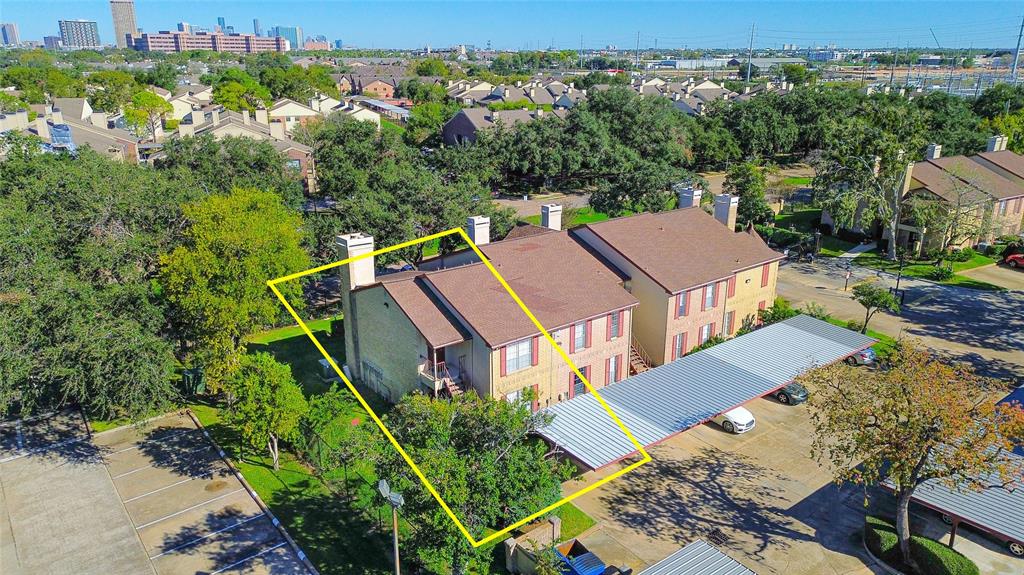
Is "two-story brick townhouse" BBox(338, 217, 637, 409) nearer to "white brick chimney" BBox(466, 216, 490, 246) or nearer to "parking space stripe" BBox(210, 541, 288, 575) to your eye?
"white brick chimney" BBox(466, 216, 490, 246)

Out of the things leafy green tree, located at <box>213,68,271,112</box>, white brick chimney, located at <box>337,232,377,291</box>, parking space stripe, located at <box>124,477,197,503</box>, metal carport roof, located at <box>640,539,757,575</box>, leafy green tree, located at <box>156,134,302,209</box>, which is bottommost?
parking space stripe, located at <box>124,477,197,503</box>

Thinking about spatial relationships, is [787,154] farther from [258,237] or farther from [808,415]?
[258,237]

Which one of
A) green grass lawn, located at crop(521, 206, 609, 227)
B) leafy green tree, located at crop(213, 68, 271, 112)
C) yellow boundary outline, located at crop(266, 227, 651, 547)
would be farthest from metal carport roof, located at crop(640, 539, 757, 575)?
leafy green tree, located at crop(213, 68, 271, 112)

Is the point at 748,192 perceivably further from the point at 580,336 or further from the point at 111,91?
the point at 111,91

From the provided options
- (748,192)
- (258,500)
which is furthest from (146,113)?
(258,500)

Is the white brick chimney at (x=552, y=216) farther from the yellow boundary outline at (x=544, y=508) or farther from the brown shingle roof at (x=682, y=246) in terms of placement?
the yellow boundary outline at (x=544, y=508)
